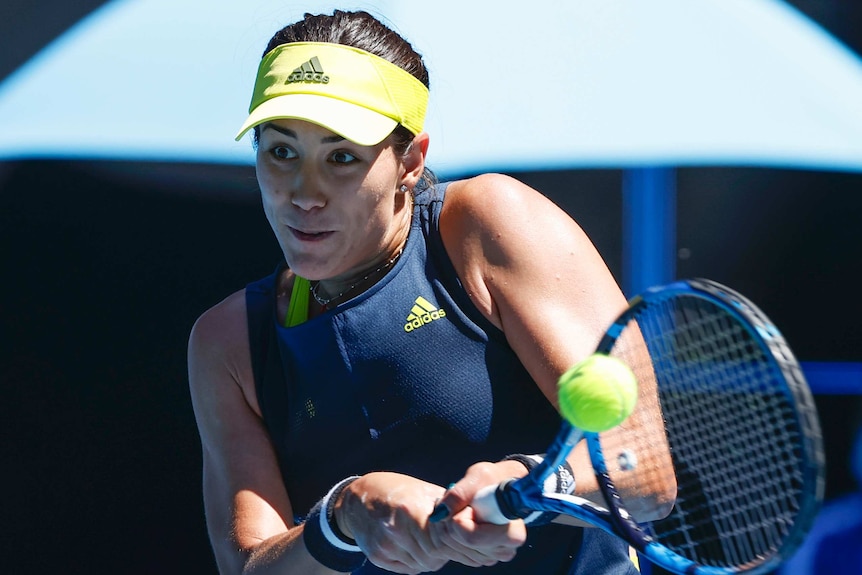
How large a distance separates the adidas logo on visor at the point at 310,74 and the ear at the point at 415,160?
0.22m

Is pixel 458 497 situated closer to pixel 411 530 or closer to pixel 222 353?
pixel 411 530

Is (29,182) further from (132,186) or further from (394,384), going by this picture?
(394,384)

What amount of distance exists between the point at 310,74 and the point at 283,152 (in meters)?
0.15

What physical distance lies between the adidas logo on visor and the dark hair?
0.07 metres

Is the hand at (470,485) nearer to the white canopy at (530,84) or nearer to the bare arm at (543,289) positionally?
the bare arm at (543,289)

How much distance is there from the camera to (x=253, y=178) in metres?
2.96

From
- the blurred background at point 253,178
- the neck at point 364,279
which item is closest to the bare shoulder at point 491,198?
the neck at point 364,279

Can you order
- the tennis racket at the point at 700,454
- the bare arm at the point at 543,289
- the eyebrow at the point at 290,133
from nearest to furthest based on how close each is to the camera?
the tennis racket at the point at 700,454
the bare arm at the point at 543,289
the eyebrow at the point at 290,133

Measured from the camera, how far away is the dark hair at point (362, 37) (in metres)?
2.06

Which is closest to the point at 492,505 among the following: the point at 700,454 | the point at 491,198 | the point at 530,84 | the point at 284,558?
the point at 700,454

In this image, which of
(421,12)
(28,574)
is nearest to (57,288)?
(28,574)

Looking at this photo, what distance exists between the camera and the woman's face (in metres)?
1.96

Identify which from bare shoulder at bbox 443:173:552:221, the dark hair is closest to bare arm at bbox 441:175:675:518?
bare shoulder at bbox 443:173:552:221

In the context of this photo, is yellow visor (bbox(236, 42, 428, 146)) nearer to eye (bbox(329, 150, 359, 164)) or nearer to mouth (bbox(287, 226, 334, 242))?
eye (bbox(329, 150, 359, 164))
